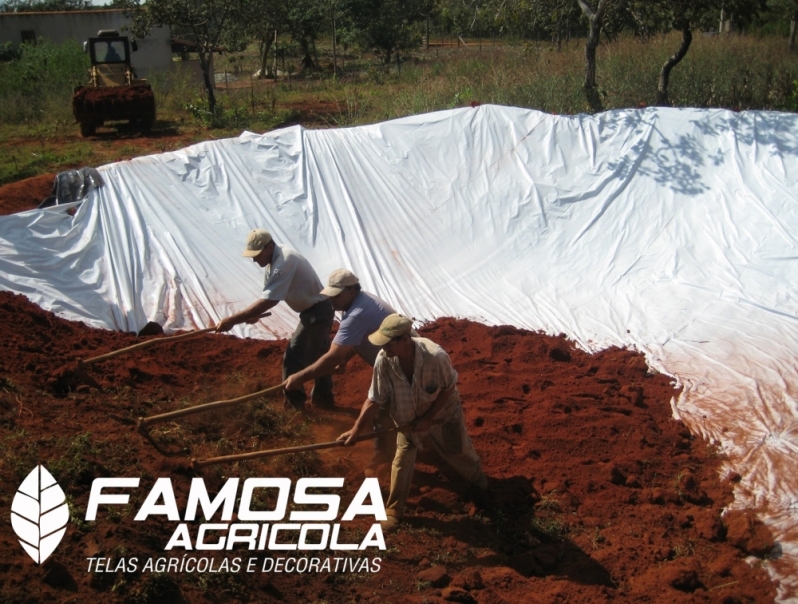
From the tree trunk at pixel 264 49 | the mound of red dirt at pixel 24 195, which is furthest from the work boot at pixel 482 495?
the tree trunk at pixel 264 49

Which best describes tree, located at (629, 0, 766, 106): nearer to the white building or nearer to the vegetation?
the vegetation

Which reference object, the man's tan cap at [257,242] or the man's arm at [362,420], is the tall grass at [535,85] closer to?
the man's tan cap at [257,242]

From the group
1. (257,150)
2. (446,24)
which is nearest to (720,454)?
(257,150)

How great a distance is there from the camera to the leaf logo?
13.1ft

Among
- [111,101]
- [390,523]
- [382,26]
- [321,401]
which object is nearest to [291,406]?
[321,401]

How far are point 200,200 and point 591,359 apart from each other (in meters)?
4.84

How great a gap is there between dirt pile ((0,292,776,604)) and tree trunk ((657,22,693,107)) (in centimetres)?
661

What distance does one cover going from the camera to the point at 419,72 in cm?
2214

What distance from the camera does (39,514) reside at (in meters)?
4.20

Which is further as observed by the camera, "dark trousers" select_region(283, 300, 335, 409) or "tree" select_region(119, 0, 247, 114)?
"tree" select_region(119, 0, 247, 114)

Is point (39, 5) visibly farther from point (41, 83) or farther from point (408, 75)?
point (408, 75)

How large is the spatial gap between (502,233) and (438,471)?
4359 mm

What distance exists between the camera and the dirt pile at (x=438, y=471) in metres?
4.32

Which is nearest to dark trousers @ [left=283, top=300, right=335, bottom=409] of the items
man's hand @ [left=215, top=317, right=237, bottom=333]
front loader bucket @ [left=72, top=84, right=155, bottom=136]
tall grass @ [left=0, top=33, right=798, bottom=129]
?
man's hand @ [left=215, top=317, right=237, bottom=333]
